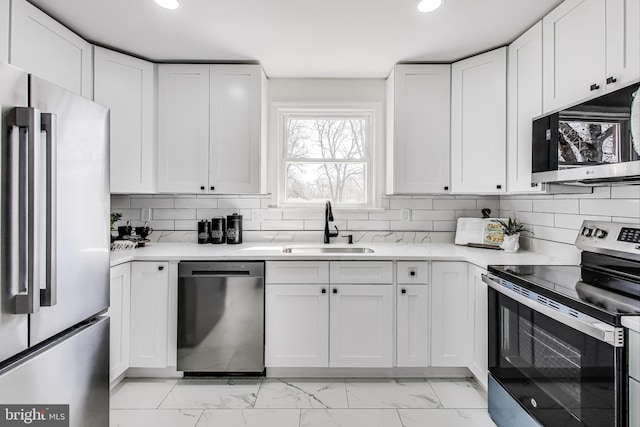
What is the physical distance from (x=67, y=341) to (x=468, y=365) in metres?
2.24

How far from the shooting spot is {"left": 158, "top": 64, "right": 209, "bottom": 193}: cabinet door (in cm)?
265

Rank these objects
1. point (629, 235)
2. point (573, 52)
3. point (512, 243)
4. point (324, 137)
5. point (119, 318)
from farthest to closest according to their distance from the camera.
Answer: point (324, 137), point (512, 243), point (119, 318), point (573, 52), point (629, 235)

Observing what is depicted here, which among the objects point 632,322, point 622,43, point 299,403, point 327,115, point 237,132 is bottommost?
point 299,403

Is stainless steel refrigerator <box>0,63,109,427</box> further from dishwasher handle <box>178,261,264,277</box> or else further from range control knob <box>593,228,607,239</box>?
range control knob <box>593,228,607,239</box>

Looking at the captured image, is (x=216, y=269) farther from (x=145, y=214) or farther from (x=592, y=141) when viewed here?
(x=592, y=141)

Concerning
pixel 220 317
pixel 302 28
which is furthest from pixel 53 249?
pixel 302 28

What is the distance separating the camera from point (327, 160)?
10.2ft

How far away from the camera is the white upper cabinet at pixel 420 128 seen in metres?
2.66

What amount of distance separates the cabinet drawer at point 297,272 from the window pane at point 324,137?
114 centimetres

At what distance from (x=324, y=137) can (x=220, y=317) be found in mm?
1742

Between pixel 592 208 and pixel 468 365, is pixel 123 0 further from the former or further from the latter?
pixel 468 365

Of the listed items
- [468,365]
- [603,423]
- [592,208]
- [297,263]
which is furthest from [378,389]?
[592,208]

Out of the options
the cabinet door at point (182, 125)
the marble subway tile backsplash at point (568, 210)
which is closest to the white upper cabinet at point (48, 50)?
the cabinet door at point (182, 125)

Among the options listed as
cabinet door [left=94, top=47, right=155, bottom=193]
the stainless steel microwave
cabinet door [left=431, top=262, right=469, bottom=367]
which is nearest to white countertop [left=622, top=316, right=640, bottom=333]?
the stainless steel microwave
